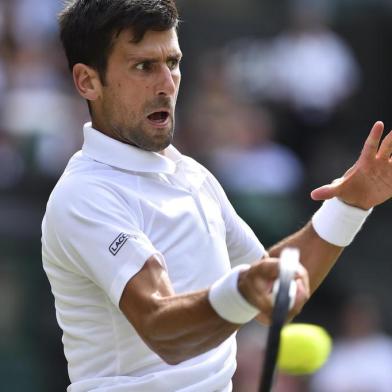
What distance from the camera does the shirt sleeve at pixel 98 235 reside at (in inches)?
149

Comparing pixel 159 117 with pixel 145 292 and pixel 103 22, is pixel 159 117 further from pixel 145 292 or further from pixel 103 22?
pixel 145 292

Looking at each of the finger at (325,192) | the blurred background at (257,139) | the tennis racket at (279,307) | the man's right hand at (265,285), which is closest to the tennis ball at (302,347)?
the finger at (325,192)

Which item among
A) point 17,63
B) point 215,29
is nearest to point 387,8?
point 215,29

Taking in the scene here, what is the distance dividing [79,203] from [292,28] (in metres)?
7.64

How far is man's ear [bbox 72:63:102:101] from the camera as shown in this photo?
13.9ft

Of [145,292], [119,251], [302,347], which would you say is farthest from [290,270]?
[302,347]

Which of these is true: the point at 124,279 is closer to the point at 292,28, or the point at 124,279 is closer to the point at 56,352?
the point at 56,352

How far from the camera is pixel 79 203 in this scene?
3.94m

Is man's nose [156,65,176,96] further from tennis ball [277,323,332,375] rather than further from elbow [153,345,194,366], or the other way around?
tennis ball [277,323,332,375]

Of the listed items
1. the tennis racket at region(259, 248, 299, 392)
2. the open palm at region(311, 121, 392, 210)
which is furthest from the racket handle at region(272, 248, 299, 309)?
the open palm at region(311, 121, 392, 210)

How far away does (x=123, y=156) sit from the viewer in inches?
163

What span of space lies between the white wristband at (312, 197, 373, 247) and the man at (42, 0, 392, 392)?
0.37ft

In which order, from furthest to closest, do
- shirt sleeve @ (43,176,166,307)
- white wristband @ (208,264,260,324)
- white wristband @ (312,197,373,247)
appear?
1. white wristband @ (312,197,373,247)
2. shirt sleeve @ (43,176,166,307)
3. white wristband @ (208,264,260,324)

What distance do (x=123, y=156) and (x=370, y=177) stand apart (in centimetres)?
89
